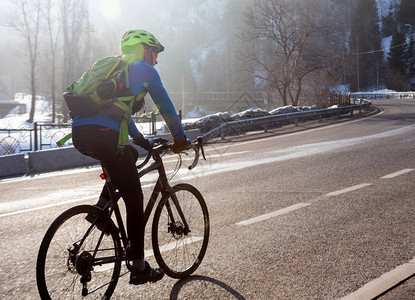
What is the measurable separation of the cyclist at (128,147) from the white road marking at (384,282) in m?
1.59

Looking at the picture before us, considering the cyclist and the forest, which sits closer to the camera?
the cyclist

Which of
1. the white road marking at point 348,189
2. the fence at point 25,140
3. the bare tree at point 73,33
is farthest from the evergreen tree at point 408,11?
the white road marking at point 348,189

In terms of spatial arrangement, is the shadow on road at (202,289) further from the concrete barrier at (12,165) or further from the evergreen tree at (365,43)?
the evergreen tree at (365,43)

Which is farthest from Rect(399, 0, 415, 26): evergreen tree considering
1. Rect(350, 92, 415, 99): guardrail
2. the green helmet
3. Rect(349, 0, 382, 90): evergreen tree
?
the green helmet

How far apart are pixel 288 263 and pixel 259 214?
6.45 ft

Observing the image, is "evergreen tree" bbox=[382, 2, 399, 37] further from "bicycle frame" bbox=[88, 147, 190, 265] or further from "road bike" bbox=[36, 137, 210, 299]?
"bicycle frame" bbox=[88, 147, 190, 265]

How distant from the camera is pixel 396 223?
567 centimetres

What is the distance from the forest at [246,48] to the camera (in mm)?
40219

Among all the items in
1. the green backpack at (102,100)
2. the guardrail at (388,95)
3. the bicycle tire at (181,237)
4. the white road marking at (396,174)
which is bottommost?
the white road marking at (396,174)

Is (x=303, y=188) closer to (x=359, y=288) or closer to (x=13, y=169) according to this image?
(x=359, y=288)

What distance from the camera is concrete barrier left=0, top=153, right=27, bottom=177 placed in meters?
12.0

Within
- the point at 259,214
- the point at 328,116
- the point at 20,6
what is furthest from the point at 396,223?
the point at 20,6

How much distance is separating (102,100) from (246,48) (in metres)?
36.8

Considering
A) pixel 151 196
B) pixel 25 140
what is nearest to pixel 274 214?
pixel 151 196
